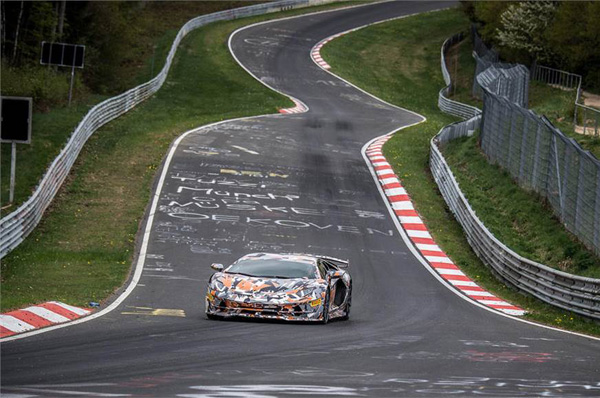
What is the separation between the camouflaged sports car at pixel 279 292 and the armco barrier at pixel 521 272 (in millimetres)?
5018

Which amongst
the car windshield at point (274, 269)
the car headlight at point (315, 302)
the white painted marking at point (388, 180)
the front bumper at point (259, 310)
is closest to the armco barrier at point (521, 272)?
the white painted marking at point (388, 180)

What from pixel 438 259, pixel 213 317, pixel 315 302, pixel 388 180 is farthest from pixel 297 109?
pixel 213 317

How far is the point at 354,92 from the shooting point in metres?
63.6

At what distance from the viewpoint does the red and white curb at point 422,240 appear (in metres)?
23.0

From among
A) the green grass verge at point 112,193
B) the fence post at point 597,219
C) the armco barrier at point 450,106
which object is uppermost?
the armco barrier at point 450,106

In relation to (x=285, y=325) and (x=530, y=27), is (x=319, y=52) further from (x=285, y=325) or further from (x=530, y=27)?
(x=285, y=325)

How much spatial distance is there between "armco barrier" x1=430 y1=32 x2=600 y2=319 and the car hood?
5.89 meters

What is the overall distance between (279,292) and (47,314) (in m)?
3.61

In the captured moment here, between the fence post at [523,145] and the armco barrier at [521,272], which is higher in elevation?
the fence post at [523,145]

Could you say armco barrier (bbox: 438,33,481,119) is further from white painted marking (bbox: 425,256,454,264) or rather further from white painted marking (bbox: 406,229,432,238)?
white painted marking (bbox: 425,256,454,264)

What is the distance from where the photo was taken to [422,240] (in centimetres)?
2962

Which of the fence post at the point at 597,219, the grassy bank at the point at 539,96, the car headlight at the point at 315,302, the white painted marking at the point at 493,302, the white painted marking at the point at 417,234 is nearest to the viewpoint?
the car headlight at the point at 315,302

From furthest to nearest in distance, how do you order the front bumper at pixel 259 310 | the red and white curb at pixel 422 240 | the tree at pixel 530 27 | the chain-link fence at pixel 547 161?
the tree at pixel 530 27, the chain-link fence at pixel 547 161, the red and white curb at pixel 422 240, the front bumper at pixel 259 310

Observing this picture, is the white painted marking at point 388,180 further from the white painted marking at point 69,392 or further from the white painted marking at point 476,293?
the white painted marking at point 69,392
